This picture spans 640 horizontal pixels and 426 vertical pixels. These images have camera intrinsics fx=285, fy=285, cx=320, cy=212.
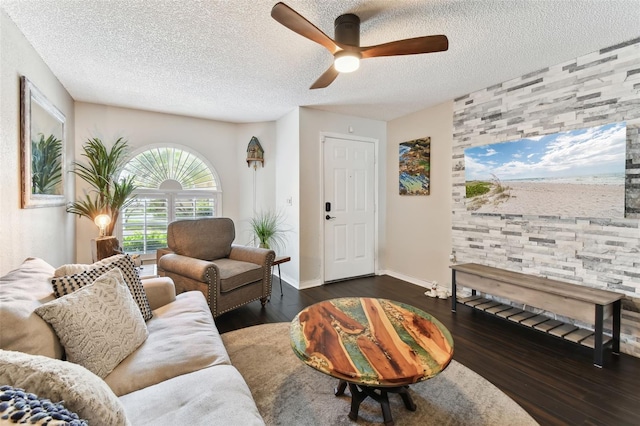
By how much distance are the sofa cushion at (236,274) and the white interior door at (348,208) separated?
4.10 feet

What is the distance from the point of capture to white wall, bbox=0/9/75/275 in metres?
1.77

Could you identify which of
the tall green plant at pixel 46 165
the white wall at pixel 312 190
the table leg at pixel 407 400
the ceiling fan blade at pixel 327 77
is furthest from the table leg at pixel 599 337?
the tall green plant at pixel 46 165

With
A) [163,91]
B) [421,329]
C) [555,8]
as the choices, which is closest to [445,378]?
[421,329]

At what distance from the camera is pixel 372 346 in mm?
1381

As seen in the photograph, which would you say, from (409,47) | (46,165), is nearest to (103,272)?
(46,165)

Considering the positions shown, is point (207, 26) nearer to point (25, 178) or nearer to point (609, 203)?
point (25, 178)

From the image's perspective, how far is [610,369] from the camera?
197 cm

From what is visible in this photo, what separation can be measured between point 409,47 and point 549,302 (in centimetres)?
224

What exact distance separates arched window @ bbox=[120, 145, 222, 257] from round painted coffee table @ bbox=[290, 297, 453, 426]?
315 cm

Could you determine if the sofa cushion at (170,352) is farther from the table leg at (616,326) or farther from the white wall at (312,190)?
the table leg at (616,326)

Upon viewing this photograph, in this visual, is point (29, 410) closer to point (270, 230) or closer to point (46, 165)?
point (46, 165)

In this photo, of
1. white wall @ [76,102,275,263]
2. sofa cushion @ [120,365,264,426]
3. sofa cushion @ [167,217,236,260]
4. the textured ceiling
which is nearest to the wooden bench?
the textured ceiling

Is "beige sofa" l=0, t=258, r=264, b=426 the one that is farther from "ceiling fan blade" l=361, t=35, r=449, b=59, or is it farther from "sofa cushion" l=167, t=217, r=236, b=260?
"ceiling fan blade" l=361, t=35, r=449, b=59

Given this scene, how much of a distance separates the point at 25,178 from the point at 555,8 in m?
3.72
